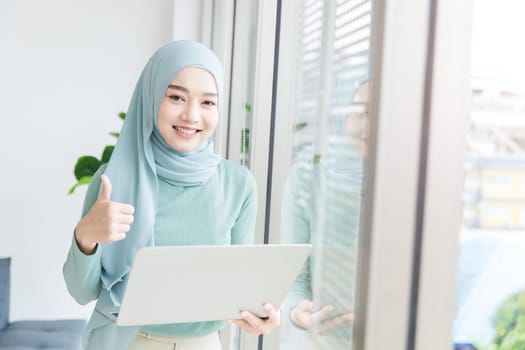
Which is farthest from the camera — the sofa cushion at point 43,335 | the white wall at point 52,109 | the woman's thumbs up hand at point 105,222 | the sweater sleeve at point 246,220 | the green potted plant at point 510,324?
the white wall at point 52,109

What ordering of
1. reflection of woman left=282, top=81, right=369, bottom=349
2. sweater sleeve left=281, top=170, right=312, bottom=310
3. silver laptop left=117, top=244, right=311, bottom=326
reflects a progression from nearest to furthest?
reflection of woman left=282, top=81, right=369, bottom=349 → silver laptop left=117, top=244, right=311, bottom=326 → sweater sleeve left=281, top=170, right=312, bottom=310

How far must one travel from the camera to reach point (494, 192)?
694 millimetres

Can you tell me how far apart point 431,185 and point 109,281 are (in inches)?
31.8

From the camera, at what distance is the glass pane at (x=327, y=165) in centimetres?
88

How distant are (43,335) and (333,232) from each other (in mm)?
2536

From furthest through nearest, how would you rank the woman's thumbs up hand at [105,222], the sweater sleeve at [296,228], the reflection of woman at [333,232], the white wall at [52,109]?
the white wall at [52,109] → the sweater sleeve at [296,228] → the woman's thumbs up hand at [105,222] → the reflection of woman at [333,232]

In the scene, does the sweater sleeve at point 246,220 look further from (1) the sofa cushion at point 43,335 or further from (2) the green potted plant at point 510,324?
(1) the sofa cushion at point 43,335

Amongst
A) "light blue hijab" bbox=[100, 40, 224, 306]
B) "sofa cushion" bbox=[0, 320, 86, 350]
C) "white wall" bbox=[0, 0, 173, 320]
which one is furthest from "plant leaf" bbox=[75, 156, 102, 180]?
"light blue hijab" bbox=[100, 40, 224, 306]

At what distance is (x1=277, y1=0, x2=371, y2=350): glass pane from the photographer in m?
0.88

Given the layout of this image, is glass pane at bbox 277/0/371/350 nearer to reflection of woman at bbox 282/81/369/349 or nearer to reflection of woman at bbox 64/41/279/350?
reflection of woman at bbox 282/81/369/349

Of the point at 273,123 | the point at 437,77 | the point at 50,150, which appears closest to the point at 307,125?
the point at 273,123

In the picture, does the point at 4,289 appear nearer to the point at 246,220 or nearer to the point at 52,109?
the point at 52,109

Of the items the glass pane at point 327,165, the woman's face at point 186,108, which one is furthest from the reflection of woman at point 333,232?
the woman's face at point 186,108

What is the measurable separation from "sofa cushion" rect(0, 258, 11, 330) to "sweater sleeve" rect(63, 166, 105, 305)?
208 centimetres
